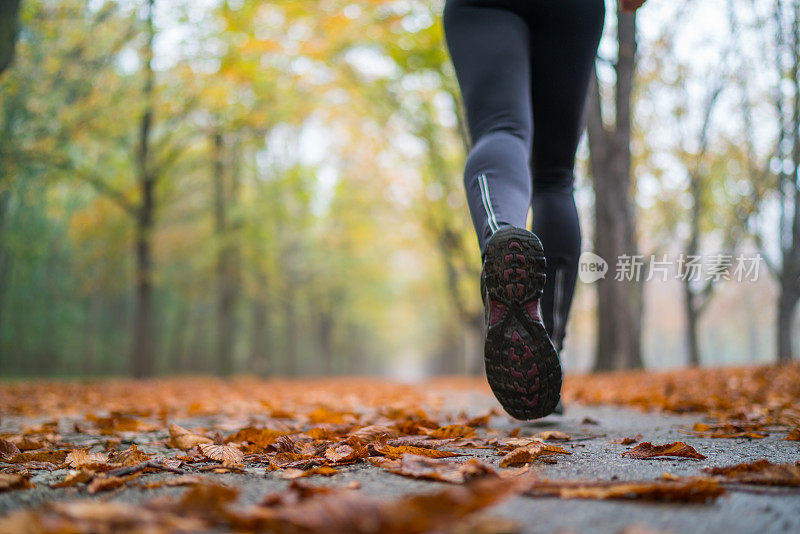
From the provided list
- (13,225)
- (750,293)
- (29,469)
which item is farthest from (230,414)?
(750,293)

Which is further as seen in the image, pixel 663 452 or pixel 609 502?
pixel 663 452

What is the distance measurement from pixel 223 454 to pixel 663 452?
1.11 metres

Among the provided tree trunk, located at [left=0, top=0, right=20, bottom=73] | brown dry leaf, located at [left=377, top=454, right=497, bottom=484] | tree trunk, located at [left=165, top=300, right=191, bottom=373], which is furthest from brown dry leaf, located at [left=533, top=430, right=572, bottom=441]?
tree trunk, located at [left=165, top=300, right=191, bottom=373]

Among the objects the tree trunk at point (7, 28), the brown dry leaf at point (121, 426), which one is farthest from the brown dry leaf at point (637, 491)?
the tree trunk at point (7, 28)

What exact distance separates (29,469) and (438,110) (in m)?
14.4

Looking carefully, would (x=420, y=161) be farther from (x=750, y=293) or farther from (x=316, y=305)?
(x=750, y=293)

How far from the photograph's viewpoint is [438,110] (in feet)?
49.0

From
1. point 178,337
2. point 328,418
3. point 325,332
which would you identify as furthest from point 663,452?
point 178,337

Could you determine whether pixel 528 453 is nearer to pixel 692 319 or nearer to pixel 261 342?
pixel 692 319

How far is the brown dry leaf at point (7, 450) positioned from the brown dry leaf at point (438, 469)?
1.03 m

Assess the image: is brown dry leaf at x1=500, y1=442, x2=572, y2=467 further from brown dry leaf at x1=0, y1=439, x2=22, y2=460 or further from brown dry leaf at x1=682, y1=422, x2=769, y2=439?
brown dry leaf at x1=0, y1=439, x2=22, y2=460

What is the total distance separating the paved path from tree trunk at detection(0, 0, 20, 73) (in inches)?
152

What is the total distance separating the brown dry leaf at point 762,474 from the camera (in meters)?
1.07

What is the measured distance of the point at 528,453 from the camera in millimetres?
1379
